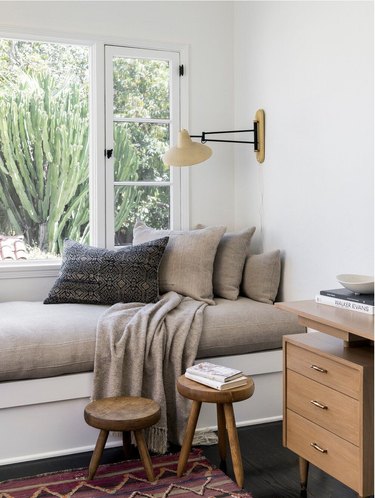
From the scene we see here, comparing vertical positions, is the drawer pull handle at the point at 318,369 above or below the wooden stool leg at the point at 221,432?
above

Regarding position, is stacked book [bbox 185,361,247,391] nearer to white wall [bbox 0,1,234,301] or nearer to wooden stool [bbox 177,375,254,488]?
wooden stool [bbox 177,375,254,488]

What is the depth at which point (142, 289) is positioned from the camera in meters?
3.26

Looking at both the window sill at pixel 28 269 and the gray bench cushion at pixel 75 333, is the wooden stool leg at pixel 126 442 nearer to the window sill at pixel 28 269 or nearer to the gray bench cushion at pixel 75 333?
Result: the gray bench cushion at pixel 75 333

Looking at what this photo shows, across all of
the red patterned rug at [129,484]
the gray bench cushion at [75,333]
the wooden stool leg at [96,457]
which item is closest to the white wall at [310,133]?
the gray bench cushion at [75,333]

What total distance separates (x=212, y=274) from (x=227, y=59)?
1.55m

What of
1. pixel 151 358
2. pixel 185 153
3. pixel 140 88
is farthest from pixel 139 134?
pixel 151 358

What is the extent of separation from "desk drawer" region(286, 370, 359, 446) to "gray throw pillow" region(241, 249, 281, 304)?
40.2 inches

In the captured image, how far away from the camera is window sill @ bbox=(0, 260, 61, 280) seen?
3.61 metres

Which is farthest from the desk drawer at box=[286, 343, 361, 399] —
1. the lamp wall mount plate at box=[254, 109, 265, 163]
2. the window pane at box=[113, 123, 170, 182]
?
the window pane at box=[113, 123, 170, 182]

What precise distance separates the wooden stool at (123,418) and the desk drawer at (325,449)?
57 cm

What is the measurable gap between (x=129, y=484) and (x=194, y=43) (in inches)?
110

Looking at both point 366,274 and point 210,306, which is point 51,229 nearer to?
point 210,306

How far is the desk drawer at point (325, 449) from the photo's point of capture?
6.85 ft

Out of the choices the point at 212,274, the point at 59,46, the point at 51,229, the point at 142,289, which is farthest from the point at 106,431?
the point at 59,46
